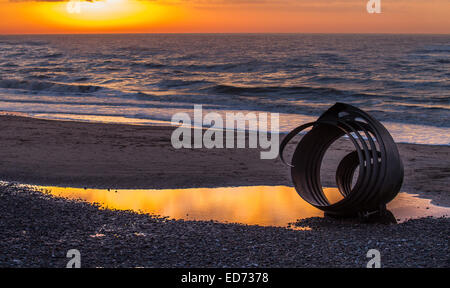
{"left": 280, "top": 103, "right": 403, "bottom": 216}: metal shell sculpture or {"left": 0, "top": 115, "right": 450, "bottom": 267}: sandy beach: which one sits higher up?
{"left": 280, "top": 103, "right": 403, "bottom": 216}: metal shell sculpture

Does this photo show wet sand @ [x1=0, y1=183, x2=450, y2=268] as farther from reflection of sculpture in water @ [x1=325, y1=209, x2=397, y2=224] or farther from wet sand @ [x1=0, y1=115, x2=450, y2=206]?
wet sand @ [x1=0, y1=115, x2=450, y2=206]

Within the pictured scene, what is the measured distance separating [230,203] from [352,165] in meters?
2.34

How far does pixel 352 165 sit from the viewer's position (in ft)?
31.3

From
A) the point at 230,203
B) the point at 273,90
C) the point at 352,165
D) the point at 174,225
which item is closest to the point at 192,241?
the point at 174,225

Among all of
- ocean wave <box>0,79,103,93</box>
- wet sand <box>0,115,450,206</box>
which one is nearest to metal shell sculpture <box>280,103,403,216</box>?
wet sand <box>0,115,450,206</box>

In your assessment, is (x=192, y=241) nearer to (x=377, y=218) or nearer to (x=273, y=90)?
(x=377, y=218)

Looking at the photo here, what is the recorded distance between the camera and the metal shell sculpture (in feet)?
26.0

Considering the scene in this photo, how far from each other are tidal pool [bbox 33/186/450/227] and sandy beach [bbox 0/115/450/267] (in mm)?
359

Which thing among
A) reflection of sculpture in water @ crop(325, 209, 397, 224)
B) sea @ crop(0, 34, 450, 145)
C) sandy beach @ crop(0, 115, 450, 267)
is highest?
sea @ crop(0, 34, 450, 145)
